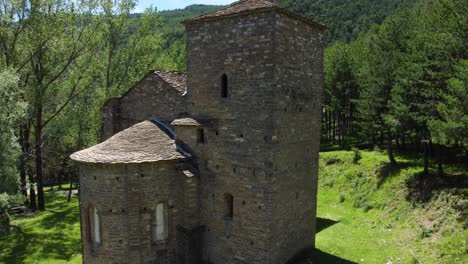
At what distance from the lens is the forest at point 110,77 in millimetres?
16766

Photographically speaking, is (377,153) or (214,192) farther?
(377,153)

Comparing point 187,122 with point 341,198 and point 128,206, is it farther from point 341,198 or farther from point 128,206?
point 341,198

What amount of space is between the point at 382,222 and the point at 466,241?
201 inches

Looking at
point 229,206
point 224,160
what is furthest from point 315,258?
point 224,160

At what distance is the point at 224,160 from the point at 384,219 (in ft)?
37.7

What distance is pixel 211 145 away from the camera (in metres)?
13.0

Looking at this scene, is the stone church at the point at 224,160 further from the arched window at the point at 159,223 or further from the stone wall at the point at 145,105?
the stone wall at the point at 145,105

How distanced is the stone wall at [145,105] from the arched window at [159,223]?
3927 mm

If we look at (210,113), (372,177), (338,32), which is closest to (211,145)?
(210,113)

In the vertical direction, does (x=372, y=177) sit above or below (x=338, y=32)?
below

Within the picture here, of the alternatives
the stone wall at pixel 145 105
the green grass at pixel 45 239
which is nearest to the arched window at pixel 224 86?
the stone wall at pixel 145 105

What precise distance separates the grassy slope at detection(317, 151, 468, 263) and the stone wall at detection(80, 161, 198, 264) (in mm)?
7567

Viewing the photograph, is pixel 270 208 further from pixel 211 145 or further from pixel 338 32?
pixel 338 32

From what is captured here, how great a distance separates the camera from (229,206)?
1308 centimetres
